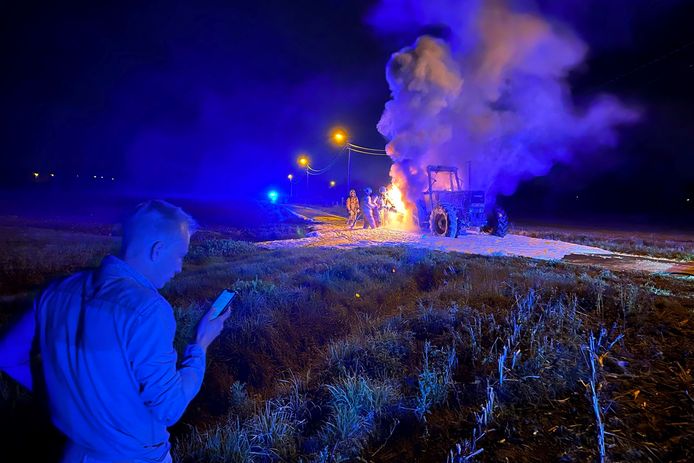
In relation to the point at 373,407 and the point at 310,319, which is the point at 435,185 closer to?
the point at 310,319

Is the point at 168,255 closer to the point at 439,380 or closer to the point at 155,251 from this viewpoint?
the point at 155,251

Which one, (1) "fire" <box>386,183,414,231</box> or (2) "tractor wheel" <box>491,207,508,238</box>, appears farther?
(1) "fire" <box>386,183,414,231</box>

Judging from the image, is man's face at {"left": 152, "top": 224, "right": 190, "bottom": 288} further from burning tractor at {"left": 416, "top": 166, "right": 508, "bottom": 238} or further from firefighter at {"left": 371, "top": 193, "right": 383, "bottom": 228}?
firefighter at {"left": 371, "top": 193, "right": 383, "bottom": 228}

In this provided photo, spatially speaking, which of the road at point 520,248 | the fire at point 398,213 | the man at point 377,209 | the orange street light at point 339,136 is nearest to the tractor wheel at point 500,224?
the road at point 520,248

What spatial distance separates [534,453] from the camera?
7.02ft

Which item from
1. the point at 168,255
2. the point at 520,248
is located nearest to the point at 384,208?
the point at 520,248

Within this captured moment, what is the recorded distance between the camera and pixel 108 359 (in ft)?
4.00

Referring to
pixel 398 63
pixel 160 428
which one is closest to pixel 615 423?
pixel 160 428

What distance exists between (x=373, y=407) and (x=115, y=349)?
207 centimetres

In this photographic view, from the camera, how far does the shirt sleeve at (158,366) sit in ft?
4.11

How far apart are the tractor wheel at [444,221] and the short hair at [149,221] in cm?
1545

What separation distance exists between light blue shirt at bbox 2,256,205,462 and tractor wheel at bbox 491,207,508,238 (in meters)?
17.1

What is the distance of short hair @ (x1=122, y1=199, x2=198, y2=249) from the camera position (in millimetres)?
1445

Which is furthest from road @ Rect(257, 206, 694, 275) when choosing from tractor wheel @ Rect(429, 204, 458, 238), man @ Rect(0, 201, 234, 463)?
man @ Rect(0, 201, 234, 463)
